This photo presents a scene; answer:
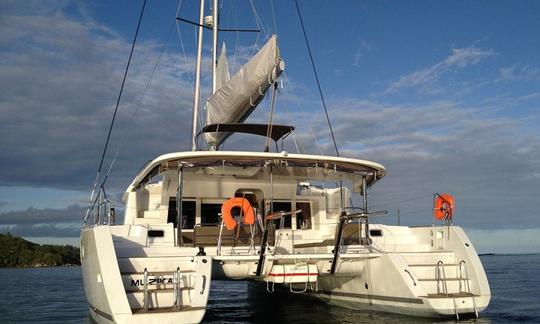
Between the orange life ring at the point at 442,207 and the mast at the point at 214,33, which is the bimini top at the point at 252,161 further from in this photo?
the mast at the point at 214,33

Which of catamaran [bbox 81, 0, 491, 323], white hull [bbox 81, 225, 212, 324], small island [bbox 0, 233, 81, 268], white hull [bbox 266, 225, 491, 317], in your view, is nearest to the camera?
white hull [bbox 81, 225, 212, 324]

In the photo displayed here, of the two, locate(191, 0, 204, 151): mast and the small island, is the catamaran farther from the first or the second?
the small island

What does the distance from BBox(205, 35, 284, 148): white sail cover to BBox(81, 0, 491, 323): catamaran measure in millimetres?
25

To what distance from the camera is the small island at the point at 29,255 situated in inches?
3046

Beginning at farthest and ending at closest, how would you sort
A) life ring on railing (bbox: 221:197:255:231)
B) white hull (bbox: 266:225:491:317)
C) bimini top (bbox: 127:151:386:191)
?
bimini top (bbox: 127:151:386:191), white hull (bbox: 266:225:491:317), life ring on railing (bbox: 221:197:255:231)

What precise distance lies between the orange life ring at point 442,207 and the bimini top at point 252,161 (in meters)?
1.20

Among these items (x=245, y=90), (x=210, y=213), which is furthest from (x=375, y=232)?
(x=245, y=90)

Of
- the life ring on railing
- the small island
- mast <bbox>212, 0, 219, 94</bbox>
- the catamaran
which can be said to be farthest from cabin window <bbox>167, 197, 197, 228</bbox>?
the small island

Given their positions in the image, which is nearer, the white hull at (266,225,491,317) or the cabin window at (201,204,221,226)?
the white hull at (266,225,491,317)

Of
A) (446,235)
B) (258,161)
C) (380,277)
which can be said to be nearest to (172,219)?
(258,161)

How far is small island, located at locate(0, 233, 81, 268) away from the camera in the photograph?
7738cm

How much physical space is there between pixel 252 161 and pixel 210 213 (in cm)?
331

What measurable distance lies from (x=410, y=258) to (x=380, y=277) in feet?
2.37

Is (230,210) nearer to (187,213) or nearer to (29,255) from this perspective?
(187,213)
